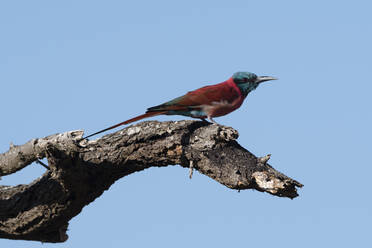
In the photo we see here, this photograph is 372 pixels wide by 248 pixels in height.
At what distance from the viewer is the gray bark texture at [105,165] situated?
5.14 m

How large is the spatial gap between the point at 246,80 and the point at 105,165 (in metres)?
2.44

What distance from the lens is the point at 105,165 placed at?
5.84 m

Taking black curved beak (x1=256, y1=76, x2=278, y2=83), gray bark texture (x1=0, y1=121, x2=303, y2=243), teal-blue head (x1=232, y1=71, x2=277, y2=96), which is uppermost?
black curved beak (x1=256, y1=76, x2=278, y2=83)

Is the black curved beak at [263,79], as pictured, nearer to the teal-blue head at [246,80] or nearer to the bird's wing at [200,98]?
the teal-blue head at [246,80]

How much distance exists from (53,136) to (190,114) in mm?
1656

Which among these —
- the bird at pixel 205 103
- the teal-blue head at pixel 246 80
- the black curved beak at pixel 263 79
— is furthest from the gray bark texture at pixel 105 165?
the black curved beak at pixel 263 79

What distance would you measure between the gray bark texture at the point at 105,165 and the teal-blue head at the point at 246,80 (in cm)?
171

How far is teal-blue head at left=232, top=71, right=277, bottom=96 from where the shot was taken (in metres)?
7.34

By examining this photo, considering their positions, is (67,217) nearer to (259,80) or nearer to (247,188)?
(247,188)

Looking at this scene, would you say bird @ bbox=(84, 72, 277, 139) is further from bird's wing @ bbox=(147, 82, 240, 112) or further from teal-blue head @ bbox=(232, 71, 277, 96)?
teal-blue head @ bbox=(232, 71, 277, 96)

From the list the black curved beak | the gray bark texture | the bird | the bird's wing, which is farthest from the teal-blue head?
the gray bark texture

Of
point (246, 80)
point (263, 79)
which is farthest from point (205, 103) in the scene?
point (263, 79)

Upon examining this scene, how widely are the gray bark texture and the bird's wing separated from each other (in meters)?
0.62

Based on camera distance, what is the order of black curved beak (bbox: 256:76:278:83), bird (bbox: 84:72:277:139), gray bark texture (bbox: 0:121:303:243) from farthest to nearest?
black curved beak (bbox: 256:76:278:83) < bird (bbox: 84:72:277:139) < gray bark texture (bbox: 0:121:303:243)
